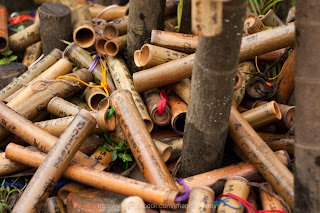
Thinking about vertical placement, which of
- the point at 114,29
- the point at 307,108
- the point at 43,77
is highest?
the point at 307,108

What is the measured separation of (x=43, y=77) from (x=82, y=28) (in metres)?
0.86

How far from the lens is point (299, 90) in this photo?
91.8 inches

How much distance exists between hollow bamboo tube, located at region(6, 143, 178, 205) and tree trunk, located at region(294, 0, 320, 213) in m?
0.91

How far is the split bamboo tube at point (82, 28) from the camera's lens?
4.77 metres

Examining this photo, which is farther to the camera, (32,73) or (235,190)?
(32,73)

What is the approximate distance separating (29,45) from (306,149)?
14.6 ft

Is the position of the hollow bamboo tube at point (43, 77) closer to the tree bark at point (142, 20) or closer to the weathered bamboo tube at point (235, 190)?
the tree bark at point (142, 20)

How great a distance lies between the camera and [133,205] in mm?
2648

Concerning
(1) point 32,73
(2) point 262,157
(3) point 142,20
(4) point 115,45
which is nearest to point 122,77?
(4) point 115,45

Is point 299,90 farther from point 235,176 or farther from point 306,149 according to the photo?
point 235,176

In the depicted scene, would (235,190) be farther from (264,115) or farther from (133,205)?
(264,115)

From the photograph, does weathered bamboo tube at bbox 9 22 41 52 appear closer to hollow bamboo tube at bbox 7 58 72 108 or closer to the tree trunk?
hollow bamboo tube at bbox 7 58 72 108

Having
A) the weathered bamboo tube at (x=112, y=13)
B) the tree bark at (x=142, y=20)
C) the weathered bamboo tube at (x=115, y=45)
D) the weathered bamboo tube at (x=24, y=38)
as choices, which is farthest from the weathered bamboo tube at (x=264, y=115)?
the weathered bamboo tube at (x=24, y=38)

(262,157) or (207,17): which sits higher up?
(207,17)
